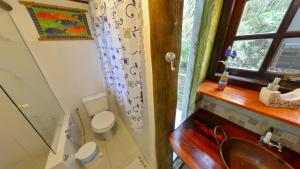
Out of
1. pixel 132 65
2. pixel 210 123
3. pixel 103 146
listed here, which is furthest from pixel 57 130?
pixel 210 123

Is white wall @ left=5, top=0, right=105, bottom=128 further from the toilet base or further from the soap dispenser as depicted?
the soap dispenser

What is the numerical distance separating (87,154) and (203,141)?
1444 mm

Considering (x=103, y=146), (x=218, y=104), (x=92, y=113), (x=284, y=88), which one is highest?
(x=284, y=88)

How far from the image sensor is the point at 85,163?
4.70ft

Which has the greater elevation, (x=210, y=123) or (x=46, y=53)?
(x=46, y=53)

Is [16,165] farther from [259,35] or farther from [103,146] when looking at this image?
[259,35]

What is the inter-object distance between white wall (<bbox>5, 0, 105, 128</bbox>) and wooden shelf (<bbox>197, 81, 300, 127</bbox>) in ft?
5.51

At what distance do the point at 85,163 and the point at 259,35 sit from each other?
7.13ft

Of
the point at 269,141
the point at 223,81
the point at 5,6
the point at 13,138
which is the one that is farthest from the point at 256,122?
the point at 13,138

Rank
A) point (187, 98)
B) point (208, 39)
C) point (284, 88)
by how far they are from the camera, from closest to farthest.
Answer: point (284, 88), point (208, 39), point (187, 98)

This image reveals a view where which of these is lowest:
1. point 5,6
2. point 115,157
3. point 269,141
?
point 115,157

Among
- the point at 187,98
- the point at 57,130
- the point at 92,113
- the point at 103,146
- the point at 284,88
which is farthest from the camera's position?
the point at 92,113

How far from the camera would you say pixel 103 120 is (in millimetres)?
1729

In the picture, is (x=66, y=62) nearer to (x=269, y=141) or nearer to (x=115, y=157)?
(x=115, y=157)
